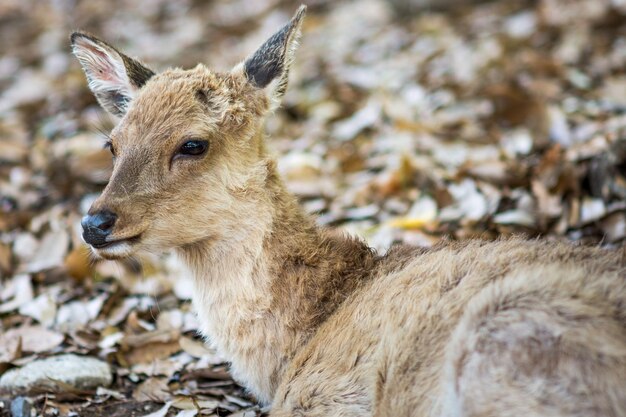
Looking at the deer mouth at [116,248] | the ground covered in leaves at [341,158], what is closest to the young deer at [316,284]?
the deer mouth at [116,248]

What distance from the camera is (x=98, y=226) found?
464 cm

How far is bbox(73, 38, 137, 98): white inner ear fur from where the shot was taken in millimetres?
5648

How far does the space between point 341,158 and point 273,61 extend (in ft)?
12.8

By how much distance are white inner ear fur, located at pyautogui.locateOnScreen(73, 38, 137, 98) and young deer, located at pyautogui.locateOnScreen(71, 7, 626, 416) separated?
16mm

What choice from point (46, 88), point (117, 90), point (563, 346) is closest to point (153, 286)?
point (117, 90)

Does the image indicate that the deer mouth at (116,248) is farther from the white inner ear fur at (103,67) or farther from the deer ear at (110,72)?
the white inner ear fur at (103,67)

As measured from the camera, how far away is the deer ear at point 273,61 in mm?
5336

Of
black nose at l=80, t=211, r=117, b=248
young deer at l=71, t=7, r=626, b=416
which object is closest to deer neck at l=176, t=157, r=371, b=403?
young deer at l=71, t=7, r=626, b=416

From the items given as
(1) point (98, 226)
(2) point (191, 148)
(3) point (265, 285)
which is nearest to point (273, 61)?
(2) point (191, 148)

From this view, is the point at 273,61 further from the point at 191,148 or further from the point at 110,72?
the point at 110,72

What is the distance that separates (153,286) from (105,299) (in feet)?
1.48

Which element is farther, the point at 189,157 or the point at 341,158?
the point at 341,158

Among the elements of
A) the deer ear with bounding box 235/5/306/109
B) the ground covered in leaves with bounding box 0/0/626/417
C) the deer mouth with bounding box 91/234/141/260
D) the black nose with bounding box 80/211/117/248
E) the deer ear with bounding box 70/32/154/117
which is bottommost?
the ground covered in leaves with bounding box 0/0/626/417

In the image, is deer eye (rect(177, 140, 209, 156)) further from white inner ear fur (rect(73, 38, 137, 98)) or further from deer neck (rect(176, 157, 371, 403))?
white inner ear fur (rect(73, 38, 137, 98))
